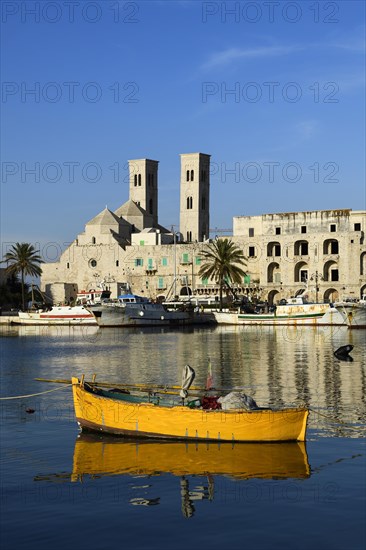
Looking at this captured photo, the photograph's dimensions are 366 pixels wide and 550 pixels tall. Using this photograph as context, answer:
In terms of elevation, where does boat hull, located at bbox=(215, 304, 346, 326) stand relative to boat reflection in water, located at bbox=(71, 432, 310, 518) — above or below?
above

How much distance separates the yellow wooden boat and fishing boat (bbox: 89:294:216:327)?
62108 millimetres

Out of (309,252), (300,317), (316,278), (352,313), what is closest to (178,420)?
(352,313)

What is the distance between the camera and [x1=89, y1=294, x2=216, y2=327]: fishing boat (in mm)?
84062

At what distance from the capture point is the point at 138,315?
3369 inches

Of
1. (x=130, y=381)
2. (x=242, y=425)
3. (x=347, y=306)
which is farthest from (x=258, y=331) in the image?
(x=242, y=425)

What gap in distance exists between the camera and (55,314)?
88375 millimetres

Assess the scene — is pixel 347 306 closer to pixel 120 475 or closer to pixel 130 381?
pixel 130 381

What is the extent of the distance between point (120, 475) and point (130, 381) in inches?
649

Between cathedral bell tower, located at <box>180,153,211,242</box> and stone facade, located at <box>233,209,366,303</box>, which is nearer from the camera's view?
stone facade, located at <box>233,209,366,303</box>

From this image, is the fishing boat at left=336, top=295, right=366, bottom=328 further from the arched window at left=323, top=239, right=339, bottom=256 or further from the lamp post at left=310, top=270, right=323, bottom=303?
the arched window at left=323, top=239, right=339, bottom=256

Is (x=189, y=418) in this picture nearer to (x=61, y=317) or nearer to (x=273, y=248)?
(x=61, y=317)

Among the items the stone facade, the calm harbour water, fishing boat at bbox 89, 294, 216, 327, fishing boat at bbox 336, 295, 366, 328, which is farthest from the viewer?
the stone facade

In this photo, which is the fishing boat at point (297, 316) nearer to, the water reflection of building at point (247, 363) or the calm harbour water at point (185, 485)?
the water reflection of building at point (247, 363)

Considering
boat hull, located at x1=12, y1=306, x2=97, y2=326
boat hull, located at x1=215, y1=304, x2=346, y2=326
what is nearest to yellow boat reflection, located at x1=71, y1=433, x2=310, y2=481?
boat hull, located at x1=215, y1=304, x2=346, y2=326
